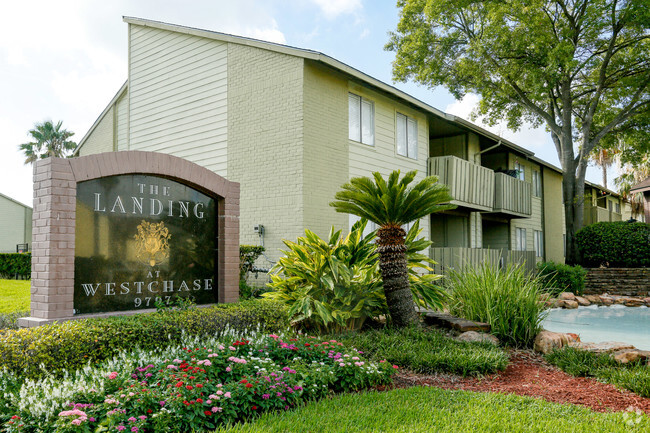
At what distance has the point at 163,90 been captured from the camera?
51.2 ft

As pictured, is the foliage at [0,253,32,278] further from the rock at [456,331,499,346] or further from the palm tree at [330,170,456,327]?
the rock at [456,331,499,346]

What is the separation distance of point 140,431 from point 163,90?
44.6ft

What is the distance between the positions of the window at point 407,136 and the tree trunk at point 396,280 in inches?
324

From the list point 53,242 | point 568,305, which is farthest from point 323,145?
point 568,305

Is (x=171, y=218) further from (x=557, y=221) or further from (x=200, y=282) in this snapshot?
(x=557, y=221)

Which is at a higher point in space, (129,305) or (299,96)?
(299,96)

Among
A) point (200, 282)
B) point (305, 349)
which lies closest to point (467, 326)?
point (305, 349)

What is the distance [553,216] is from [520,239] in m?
4.99

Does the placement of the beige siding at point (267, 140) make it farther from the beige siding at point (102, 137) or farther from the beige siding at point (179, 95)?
the beige siding at point (102, 137)

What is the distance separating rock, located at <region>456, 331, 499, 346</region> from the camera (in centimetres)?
731

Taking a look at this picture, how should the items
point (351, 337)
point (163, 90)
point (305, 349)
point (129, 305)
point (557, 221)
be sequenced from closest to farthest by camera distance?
1. point (305, 349)
2. point (129, 305)
3. point (351, 337)
4. point (163, 90)
5. point (557, 221)

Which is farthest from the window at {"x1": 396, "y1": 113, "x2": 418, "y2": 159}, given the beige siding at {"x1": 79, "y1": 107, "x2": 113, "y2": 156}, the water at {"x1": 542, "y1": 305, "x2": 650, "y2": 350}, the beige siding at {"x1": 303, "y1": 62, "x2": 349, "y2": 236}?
the beige siding at {"x1": 79, "y1": 107, "x2": 113, "y2": 156}

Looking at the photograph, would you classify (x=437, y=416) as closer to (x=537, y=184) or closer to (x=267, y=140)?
(x=267, y=140)

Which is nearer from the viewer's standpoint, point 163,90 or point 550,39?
point 163,90
